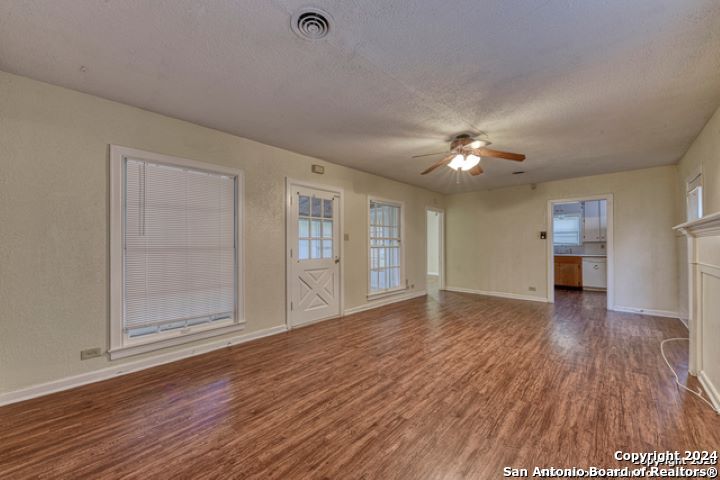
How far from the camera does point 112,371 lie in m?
2.74

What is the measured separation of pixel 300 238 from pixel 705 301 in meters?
4.20

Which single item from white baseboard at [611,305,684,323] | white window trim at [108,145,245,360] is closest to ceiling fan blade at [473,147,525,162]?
white window trim at [108,145,245,360]

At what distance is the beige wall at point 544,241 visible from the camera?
16.4 ft

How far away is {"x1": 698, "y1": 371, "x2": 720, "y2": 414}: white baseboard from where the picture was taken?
2131 mm

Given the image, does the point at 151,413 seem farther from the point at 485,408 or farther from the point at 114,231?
the point at 485,408

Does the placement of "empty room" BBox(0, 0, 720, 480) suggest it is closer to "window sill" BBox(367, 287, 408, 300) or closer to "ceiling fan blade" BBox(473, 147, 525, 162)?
"ceiling fan blade" BBox(473, 147, 525, 162)

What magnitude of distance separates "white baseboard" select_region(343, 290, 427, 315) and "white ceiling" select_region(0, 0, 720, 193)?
299 cm

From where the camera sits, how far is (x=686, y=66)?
217 cm

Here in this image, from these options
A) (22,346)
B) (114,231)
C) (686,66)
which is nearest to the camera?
(686,66)

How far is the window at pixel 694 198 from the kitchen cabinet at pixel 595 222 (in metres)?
3.93

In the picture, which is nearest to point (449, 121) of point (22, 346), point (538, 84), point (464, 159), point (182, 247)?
point (464, 159)

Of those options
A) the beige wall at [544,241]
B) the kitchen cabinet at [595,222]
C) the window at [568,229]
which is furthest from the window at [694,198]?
the window at [568,229]

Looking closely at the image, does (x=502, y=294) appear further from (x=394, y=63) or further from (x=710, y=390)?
(x=394, y=63)

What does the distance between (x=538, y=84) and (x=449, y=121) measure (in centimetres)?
89
